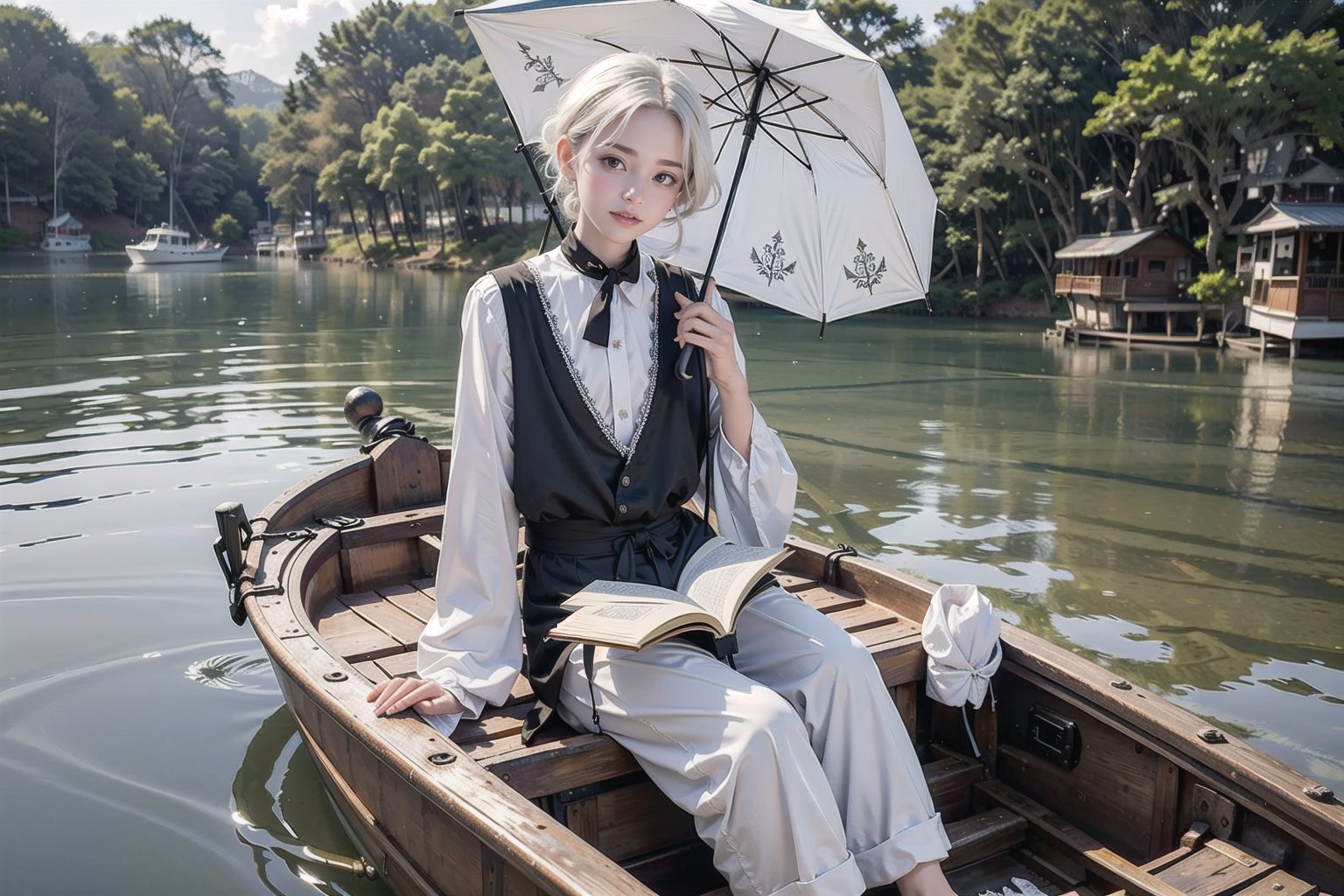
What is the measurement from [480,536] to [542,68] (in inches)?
81.5

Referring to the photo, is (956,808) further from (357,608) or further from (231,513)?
(231,513)

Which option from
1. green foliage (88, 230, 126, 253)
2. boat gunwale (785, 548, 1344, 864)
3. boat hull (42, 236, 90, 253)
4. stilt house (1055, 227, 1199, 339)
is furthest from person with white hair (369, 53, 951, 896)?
green foliage (88, 230, 126, 253)

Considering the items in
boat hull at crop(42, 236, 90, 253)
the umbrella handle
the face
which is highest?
boat hull at crop(42, 236, 90, 253)

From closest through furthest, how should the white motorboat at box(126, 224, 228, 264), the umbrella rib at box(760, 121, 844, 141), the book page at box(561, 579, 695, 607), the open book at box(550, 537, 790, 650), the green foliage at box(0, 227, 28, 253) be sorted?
the open book at box(550, 537, 790, 650), the book page at box(561, 579, 695, 607), the umbrella rib at box(760, 121, 844, 141), the white motorboat at box(126, 224, 228, 264), the green foliage at box(0, 227, 28, 253)

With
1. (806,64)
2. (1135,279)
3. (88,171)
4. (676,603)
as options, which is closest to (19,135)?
(88,171)

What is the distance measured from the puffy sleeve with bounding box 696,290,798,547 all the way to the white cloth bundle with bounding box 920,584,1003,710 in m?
0.48

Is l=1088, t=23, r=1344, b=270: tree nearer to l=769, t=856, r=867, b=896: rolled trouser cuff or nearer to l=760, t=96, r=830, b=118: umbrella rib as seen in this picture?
l=760, t=96, r=830, b=118: umbrella rib

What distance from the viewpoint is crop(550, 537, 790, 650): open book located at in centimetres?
206

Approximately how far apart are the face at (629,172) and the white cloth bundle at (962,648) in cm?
121

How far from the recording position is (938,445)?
411 inches

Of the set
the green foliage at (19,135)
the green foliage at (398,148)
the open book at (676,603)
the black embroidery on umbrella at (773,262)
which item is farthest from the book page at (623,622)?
the green foliage at (19,135)

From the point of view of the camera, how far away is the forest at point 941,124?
20.5m

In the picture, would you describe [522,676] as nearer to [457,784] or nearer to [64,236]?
[457,784]

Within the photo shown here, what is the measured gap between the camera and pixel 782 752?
6.49 feet
